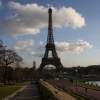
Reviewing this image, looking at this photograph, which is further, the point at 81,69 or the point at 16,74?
the point at 81,69

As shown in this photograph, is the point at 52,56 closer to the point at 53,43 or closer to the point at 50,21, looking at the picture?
the point at 53,43

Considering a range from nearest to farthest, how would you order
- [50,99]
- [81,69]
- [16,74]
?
1. [50,99]
2. [16,74]
3. [81,69]

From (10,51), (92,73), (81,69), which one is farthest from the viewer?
(81,69)

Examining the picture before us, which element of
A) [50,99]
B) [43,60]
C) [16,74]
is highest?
[43,60]

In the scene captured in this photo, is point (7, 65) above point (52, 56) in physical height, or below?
below

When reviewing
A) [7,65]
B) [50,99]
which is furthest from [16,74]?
[50,99]

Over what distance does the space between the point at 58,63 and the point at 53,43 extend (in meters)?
10.8

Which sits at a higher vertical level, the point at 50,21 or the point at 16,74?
the point at 50,21

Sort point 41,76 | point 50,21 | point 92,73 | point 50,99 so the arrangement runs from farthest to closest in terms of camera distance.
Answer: point 92,73 → point 41,76 → point 50,21 → point 50,99

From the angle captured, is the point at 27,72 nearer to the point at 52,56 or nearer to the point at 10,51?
the point at 52,56

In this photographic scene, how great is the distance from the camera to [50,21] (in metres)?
131

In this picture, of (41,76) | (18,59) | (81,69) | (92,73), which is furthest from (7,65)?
(81,69)

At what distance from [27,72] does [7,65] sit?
257 ft

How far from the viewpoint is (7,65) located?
76375 mm
